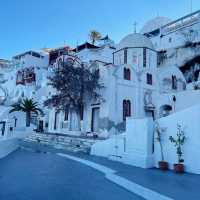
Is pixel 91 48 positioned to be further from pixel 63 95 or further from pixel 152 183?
pixel 152 183

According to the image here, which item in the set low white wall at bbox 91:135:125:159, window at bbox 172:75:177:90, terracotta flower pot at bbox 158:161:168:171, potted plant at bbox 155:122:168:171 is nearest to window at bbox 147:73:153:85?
window at bbox 172:75:177:90

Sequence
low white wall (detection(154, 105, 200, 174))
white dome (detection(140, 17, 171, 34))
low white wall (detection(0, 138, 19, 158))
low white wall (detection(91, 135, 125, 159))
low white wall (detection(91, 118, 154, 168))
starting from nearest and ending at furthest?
low white wall (detection(154, 105, 200, 174))
low white wall (detection(91, 118, 154, 168))
low white wall (detection(91, 135, 125, 159))
low white wall (detection(0, 138, 19, 158))
white dome (detection(140, 17, 171, 34))

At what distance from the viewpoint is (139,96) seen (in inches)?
864

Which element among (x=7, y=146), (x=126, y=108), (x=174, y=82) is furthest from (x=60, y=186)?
(x=174, y=82)

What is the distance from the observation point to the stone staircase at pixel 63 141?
54.0ft

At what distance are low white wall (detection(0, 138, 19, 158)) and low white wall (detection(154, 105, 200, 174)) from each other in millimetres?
12839

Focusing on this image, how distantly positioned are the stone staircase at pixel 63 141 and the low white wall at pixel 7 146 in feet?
2.66

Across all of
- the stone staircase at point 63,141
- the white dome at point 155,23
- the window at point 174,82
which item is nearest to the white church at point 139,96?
the white dome at point 155,23

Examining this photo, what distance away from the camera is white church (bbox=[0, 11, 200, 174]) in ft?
35.9

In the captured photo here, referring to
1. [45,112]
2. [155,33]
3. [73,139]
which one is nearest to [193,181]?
[73,139]

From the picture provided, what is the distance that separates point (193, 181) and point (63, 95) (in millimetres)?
14516

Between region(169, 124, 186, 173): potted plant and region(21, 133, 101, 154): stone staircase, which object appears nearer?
region(169, 124, 186, 173): potted plant

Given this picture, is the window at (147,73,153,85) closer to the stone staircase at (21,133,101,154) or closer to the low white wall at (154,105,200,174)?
the stone staircase at (21,133,101,154)

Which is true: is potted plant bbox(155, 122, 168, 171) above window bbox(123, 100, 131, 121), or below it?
below
